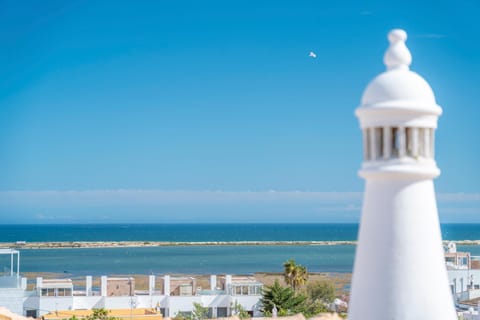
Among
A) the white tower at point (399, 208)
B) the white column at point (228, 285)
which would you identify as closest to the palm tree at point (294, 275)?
the white column at point (228, 285)

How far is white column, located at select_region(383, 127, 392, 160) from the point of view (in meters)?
5.95

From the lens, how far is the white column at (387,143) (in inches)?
234

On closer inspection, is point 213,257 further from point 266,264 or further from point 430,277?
point 430,277

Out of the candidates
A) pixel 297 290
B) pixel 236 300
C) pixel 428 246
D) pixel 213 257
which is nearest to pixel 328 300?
pixel 297 290

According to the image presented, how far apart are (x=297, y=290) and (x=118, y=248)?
123518 mm

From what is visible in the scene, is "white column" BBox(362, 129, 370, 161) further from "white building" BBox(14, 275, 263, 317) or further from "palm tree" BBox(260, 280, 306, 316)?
"white building" BBox(14, 275, 263, 317)

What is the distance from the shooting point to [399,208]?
19.6ft

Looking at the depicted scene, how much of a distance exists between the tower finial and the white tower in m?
0.07

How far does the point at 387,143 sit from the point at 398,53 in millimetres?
772

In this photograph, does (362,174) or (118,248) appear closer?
(362,174)

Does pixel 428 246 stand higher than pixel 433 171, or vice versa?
pixel 433 171

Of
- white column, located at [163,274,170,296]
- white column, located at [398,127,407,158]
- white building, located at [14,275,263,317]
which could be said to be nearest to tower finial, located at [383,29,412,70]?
white column, located at [398,127,407,158]

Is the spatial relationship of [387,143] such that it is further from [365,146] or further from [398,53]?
[398,53]

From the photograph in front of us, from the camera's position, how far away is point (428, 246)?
6031 mm
